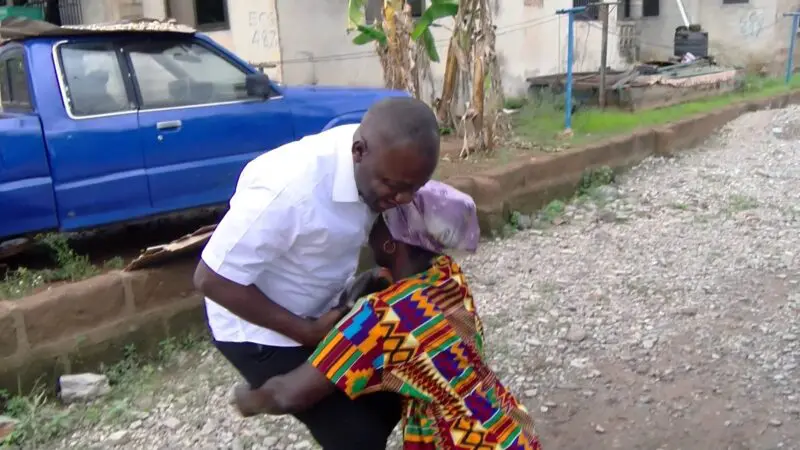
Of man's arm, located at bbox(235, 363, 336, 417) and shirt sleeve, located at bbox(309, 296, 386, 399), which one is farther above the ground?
shirt sleeve, located at bbox(309, 296, 386, 399)

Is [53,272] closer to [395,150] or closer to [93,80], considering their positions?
[93,80]

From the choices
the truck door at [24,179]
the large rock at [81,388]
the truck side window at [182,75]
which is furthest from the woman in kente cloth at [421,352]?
the truck side window at [182,75]

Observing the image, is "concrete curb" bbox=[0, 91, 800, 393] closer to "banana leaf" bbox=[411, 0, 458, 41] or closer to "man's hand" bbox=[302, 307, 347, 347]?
"man's hand" bbox=[302, 307, 347, 347]

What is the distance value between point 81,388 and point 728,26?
1525 cm

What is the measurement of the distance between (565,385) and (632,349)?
0.51 m

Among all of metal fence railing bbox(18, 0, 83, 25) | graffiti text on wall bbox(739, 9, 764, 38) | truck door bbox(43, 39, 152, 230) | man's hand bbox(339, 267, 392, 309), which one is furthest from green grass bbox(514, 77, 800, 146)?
metal fence railing bbox(18, 0, 83, 25)

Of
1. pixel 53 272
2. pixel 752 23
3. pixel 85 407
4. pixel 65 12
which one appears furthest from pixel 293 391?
pixel 752 23

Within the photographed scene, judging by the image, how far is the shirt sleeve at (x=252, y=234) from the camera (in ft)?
5.79

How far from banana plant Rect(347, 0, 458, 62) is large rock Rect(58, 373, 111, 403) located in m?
4.54

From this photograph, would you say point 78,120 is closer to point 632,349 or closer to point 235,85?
point 235,85

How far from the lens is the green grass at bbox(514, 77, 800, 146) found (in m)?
7.87

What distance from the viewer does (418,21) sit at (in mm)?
7566

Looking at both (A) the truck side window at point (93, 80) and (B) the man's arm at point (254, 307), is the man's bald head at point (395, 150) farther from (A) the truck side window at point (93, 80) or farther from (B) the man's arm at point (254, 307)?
(A) the truck side window at point (93, 80)

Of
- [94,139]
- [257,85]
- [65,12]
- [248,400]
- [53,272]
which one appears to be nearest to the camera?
[248,400]
